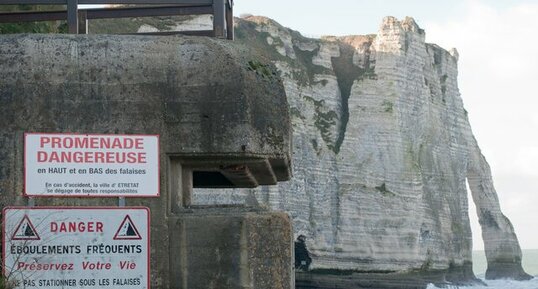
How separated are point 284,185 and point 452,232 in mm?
16302

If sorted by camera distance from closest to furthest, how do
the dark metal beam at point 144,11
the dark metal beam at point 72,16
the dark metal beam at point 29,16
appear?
the dark metal beam at point 72,16, the dark metal beam at point 144,11, the dark metal beam at point 29,16

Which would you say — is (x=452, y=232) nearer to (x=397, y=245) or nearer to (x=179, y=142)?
(x=397, y=245)

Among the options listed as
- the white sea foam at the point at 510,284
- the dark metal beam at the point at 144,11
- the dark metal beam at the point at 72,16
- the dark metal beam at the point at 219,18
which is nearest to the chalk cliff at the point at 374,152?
the white sea foam at the point at 510,284

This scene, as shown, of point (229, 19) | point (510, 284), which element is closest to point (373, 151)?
point (510, 284)

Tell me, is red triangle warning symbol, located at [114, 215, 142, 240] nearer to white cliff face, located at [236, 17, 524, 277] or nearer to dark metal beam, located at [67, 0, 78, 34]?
dark metal beam, located at [67, 0, 78, 34]

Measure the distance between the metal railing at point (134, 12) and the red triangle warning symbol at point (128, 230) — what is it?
1.00 metres

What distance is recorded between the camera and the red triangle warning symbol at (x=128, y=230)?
5.55 m

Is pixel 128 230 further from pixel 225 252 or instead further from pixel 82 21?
pixel 82 21

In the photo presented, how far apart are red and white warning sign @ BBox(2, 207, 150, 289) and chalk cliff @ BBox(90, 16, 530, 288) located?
64.9 meters

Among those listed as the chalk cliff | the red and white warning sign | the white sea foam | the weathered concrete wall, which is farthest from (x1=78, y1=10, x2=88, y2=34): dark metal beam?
the white sea foam

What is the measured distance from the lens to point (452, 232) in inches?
3285

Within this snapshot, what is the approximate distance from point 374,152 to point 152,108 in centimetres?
Result: 7332

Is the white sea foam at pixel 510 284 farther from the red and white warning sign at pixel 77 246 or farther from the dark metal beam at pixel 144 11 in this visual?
the red and white warning sign at pixel 77 246

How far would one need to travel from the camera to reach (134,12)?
6395mm
